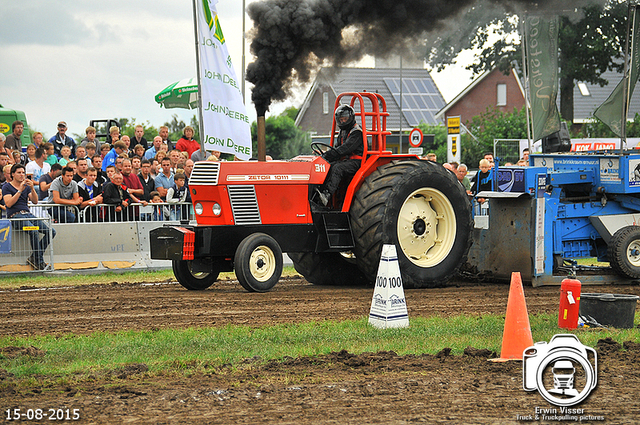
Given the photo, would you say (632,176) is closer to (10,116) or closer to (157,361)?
(157,361)

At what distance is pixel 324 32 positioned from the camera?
35.2ft

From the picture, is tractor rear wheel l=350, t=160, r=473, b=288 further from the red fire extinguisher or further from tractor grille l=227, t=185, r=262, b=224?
the red fire extinguisher

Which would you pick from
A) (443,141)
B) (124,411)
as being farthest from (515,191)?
(443,141)

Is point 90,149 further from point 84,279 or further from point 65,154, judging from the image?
point 84,279

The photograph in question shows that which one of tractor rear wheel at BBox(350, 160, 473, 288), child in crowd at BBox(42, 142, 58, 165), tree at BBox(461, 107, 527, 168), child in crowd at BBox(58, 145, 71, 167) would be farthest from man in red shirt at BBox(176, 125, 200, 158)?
tree at BBox(461, 107, 527, 168)

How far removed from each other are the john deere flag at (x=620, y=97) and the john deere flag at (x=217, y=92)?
595 cm

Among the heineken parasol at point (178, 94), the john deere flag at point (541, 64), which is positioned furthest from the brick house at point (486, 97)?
the john deere flag at point (541, 64)

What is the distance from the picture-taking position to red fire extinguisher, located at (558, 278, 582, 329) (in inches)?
283

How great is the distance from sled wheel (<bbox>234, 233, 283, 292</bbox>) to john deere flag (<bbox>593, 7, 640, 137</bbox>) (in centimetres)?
613

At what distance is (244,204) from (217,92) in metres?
3.87

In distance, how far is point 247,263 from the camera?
9.29m

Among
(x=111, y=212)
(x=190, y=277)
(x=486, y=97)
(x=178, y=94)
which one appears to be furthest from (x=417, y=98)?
(x=190, y=277)

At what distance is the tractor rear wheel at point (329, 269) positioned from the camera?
10961 millimetres

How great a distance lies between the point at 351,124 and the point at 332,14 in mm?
1784
